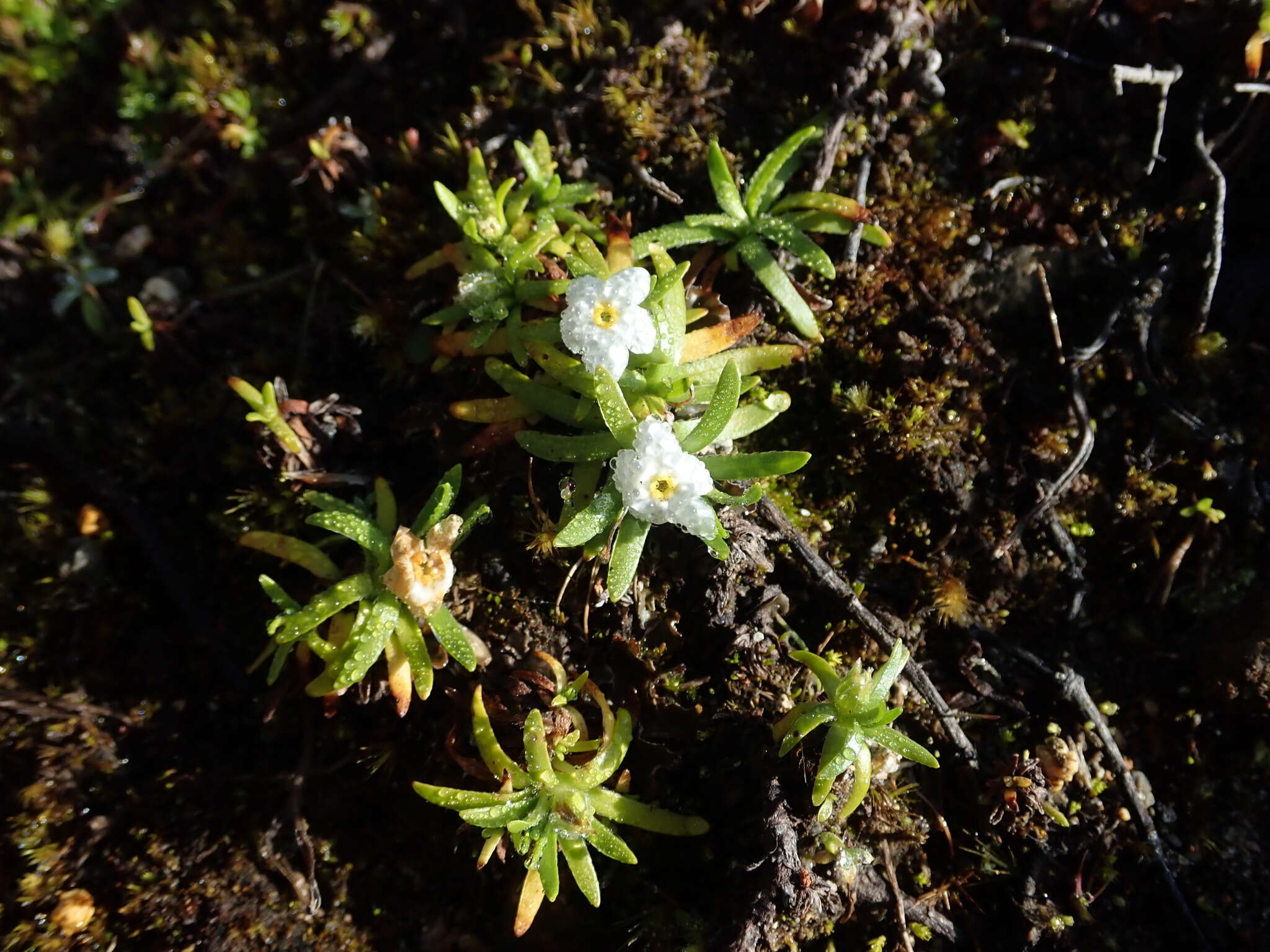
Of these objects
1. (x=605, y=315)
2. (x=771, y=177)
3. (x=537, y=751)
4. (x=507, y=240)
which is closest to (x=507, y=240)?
(x=507, y=240)

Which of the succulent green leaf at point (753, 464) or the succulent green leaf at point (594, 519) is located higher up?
the succulent green leaf at point (594, 519)

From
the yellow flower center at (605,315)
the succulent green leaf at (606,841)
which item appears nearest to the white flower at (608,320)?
the yellow flower center at (605,315)

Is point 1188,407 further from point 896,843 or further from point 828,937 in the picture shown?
point 828,937

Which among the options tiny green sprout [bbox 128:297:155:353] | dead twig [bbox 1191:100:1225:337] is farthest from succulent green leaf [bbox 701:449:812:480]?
tiny green sprout [bbox 128:297:155:353]

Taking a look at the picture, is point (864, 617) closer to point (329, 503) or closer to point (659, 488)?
point (659, 488)

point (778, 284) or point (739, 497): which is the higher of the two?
point (778, 284)

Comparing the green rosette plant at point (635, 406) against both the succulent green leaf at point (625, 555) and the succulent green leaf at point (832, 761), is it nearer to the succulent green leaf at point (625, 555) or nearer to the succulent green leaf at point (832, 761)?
the succulent green leaf at point (625, 555)

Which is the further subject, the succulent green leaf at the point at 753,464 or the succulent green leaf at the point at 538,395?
the succulent green leaf at the point at 538,395
